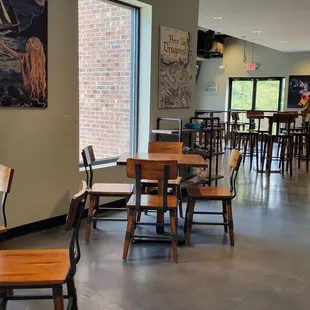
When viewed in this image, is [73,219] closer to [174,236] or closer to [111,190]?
Answer: [174,236]

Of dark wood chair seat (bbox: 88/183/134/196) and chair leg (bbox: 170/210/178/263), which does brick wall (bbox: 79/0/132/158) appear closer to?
dark wood chair seat (bbox: 88/183/134/196)

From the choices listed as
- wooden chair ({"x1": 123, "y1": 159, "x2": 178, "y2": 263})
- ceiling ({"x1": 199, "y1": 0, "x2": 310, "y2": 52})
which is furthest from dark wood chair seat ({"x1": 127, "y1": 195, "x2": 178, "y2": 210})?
ceiling ({"x1": 199, "y1": 0, "x2": 310, "y2": 52})

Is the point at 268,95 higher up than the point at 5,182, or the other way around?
the point at 268,95

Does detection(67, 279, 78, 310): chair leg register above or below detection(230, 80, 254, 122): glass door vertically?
below

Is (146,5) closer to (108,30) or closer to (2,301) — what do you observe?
(108,30)

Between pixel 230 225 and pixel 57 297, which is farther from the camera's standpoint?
pixel 230 225

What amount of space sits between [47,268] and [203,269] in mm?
1464

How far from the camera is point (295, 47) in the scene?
11.1 metres

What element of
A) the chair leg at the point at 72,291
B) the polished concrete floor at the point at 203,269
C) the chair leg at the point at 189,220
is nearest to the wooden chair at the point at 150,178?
the polished concrete floor at the point at 203,269

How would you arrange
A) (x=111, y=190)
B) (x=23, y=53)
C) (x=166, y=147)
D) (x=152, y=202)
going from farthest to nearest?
(x=166, y=147) < (x=111, y=190) < (x=23, y=53) < (x=152, y=202)

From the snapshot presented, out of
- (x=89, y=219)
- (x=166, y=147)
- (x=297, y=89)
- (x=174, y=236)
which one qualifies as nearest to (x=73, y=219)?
(x=174, y=236)

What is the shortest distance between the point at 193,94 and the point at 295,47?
6.76 m

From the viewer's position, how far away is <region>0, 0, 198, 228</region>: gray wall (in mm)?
3445

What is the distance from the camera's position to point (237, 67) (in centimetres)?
1306
